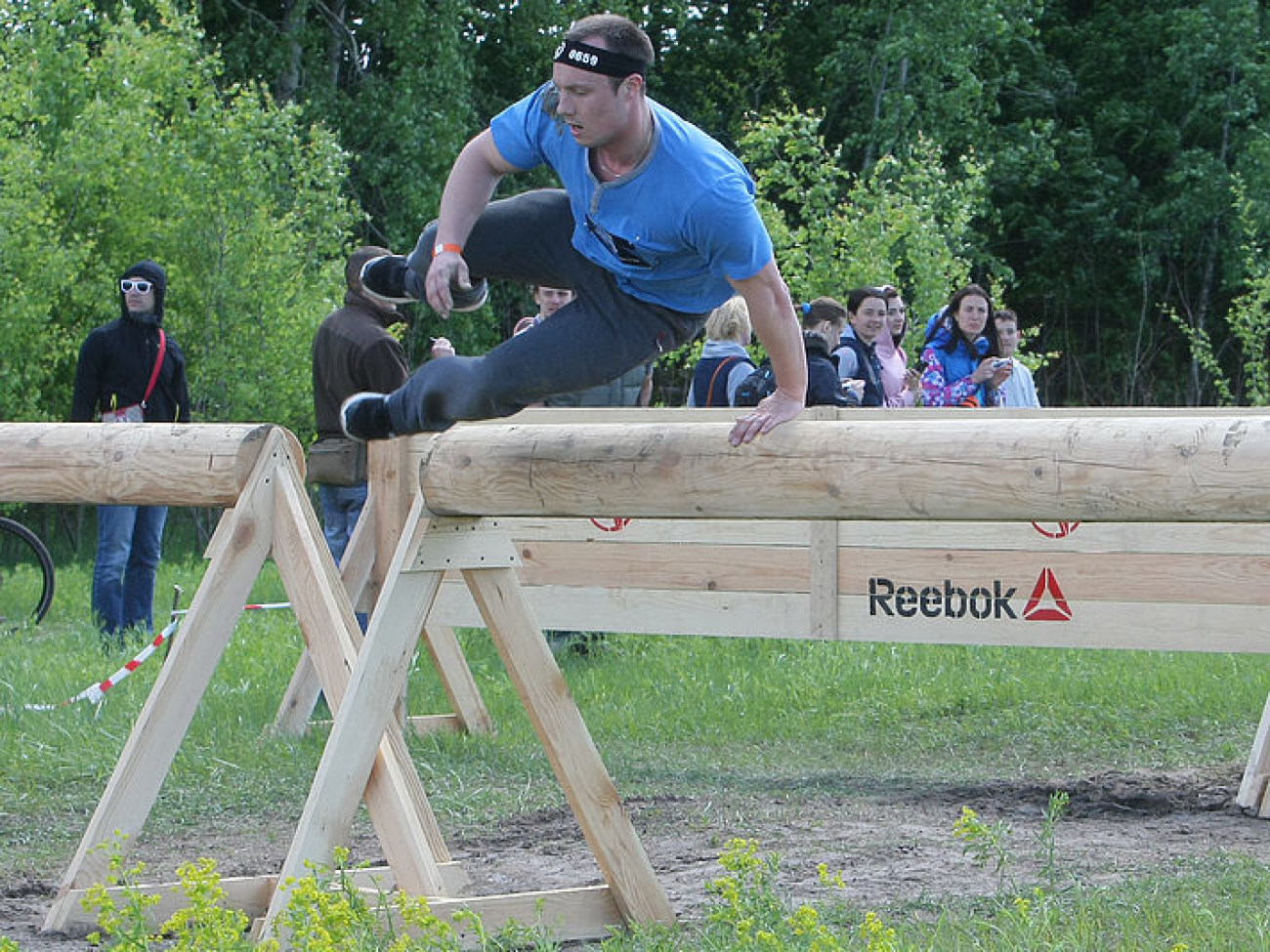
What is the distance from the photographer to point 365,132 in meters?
22.8

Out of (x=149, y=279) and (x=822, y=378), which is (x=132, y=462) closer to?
(x=822, y=378)

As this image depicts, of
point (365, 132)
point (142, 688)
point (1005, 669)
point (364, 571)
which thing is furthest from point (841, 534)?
point (365, 132)

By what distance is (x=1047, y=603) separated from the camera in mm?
7504

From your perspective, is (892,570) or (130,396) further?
(130,396)

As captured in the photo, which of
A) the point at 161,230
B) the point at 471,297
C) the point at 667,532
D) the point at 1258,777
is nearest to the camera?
the point at 471,297

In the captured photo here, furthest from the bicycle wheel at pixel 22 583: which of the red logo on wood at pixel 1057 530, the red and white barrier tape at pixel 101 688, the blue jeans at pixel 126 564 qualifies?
the red logo on wood at pixel 1057 530

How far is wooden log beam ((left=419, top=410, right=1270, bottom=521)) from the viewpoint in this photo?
12.1ft

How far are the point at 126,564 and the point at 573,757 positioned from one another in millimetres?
5876

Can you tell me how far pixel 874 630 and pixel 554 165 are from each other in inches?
151

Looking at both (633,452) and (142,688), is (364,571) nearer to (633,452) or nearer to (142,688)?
(142,688)

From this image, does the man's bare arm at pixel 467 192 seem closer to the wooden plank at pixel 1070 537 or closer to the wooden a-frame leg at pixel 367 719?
the wooden a-frame leg at pixel 367 719

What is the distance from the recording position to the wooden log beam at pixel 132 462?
5020mm

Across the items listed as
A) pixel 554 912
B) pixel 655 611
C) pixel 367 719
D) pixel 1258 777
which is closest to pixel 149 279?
pixel 655 611

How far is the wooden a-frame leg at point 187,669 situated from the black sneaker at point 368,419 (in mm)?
346
